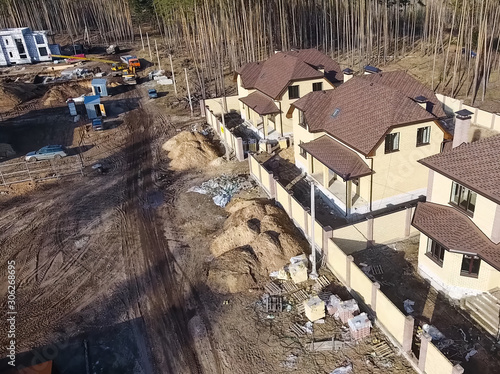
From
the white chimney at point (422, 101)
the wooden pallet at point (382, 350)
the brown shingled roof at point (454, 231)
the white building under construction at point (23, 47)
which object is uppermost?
the white building under construction at point (23, 47)

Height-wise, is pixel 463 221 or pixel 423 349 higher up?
pixel 463 221

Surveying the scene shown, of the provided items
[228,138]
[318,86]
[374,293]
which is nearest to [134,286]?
[374,293]

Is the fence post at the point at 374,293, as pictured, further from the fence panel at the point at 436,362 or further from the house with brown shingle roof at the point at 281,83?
the house with brown shingle roof at the point at 281,83

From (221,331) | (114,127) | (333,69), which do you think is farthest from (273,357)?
(114,127)

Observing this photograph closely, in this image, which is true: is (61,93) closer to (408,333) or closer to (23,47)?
(23,47)

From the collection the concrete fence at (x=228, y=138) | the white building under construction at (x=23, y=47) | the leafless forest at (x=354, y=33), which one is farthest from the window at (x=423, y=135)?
the white building under construction at (x=23, y=47)

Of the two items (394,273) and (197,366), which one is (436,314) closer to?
(394,273)

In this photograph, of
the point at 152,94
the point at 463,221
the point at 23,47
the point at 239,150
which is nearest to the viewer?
the point at 463,221
